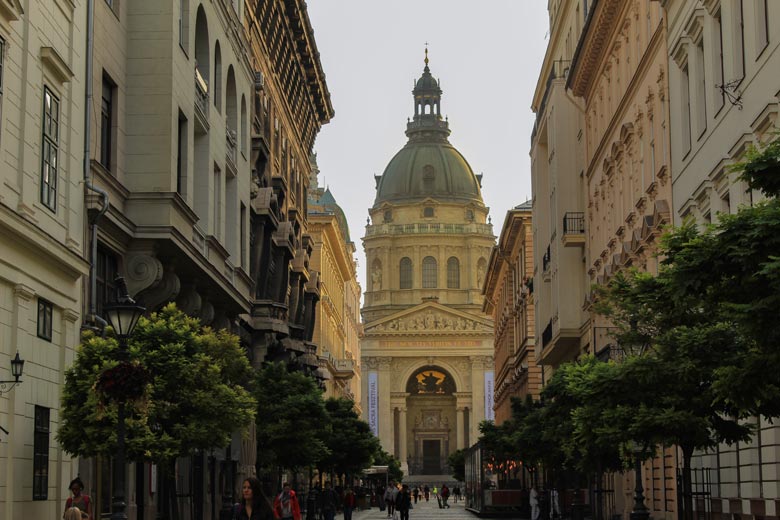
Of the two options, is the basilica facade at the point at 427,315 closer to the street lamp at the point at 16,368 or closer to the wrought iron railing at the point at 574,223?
the wrought iron railing at the point at 574,223

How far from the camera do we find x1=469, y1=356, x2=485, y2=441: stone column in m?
171

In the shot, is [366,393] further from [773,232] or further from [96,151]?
[773,232]

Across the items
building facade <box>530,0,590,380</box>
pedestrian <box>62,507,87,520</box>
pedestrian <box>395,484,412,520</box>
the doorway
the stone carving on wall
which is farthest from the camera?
the doorway

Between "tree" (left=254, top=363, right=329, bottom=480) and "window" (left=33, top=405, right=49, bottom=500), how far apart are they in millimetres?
20557

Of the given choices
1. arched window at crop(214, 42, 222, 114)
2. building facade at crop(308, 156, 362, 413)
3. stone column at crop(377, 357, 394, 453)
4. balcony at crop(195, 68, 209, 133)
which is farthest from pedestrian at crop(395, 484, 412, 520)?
stone column at crop(377, 357, 394, 453)

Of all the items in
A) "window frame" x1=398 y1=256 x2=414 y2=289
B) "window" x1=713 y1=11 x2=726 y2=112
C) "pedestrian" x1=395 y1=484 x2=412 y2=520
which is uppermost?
"window frame" x1=398 y1=256 x2=414 y2=289

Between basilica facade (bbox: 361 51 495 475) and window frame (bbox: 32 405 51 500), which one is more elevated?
→ basilica facade (bbox: 361 51 495 475)

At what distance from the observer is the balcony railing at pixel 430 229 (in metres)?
184

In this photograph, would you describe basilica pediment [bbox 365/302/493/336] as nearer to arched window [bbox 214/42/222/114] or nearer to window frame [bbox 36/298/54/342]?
arched window [bbox 214/42/222/114]

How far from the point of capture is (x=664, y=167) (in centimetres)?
3644

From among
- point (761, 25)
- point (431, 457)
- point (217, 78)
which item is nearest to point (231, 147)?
point (217, 78)

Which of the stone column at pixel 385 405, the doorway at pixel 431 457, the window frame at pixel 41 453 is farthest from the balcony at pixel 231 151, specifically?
the doorway at pixel 431 457

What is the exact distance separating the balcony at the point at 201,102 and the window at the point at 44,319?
1097cm

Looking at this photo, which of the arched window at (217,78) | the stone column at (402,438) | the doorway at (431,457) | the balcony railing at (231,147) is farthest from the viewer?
the doorway at (431,457)
